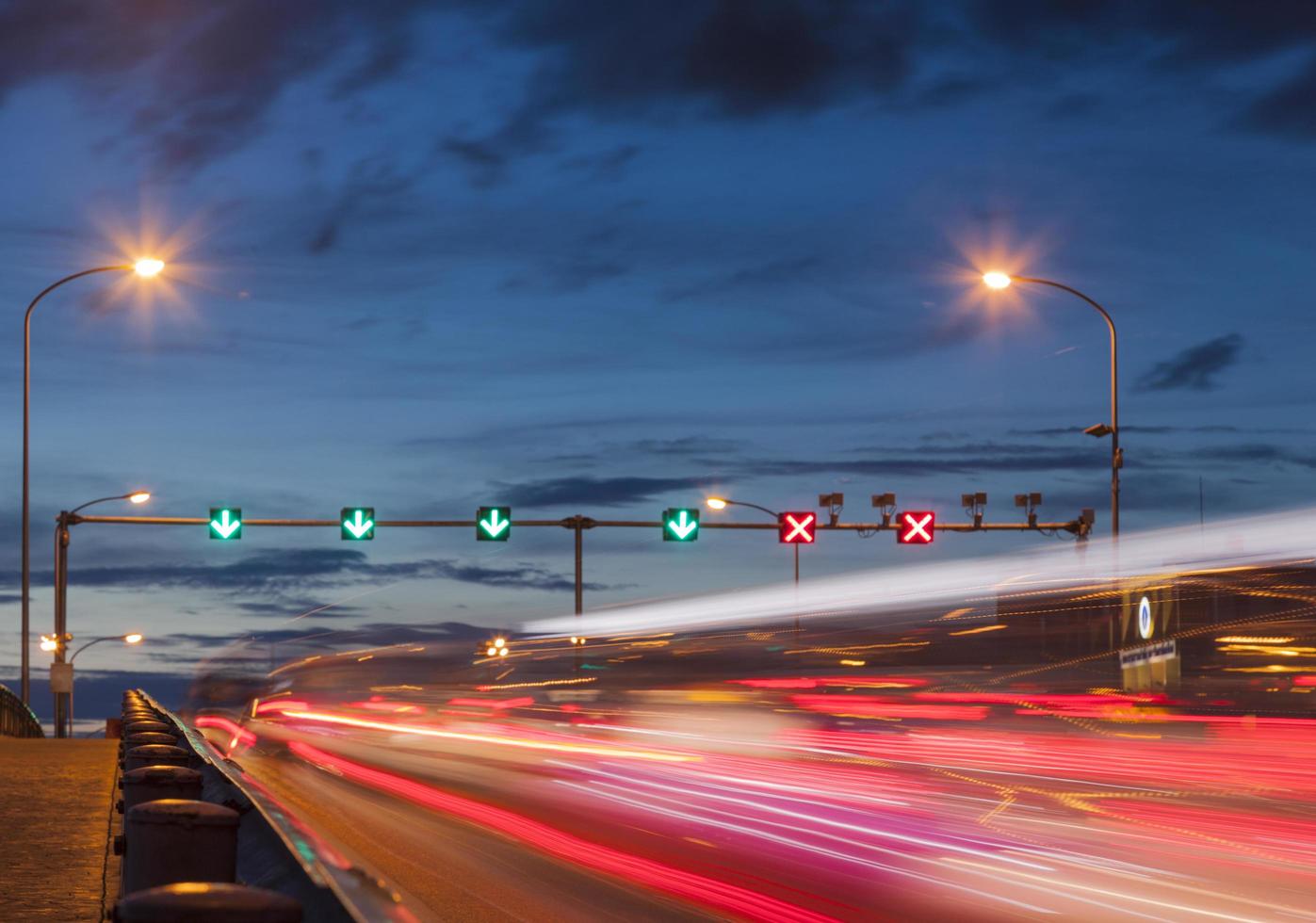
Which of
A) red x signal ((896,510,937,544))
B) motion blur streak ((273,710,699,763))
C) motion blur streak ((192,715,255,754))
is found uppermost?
red x signal ((896,510,937,544))

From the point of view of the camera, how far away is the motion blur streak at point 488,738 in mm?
25547

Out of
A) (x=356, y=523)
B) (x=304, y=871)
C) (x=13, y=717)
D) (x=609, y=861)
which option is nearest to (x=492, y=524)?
(x=356, y=523)

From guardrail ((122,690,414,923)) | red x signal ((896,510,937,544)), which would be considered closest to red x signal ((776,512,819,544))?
red x signal ((896,510,937,544))

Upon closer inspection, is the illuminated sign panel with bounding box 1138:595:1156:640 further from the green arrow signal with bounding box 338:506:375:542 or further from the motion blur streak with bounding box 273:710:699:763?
the green arrow signal with bounding box 338:506:375:542

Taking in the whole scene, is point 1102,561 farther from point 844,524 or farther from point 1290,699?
point 844,524

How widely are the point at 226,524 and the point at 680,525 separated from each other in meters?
10.4

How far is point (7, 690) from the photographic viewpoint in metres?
40.6

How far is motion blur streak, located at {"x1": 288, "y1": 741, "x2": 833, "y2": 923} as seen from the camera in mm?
10461

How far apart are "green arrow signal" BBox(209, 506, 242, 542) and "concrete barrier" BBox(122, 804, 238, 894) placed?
34.3m

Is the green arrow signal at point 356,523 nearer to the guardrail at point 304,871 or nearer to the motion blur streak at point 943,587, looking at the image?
the motion blur streak at point 943,587

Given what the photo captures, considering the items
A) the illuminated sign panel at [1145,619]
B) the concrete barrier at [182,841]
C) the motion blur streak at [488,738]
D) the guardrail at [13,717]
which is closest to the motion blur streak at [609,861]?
the motion blur streak at [488,738]

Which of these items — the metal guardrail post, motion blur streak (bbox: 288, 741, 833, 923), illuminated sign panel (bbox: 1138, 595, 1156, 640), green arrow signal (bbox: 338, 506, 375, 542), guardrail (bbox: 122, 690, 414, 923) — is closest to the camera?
the metal guardrail post

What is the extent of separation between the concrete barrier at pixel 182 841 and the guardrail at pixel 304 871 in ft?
0.34

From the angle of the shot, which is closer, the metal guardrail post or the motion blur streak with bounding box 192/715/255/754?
the metal guardrail post
